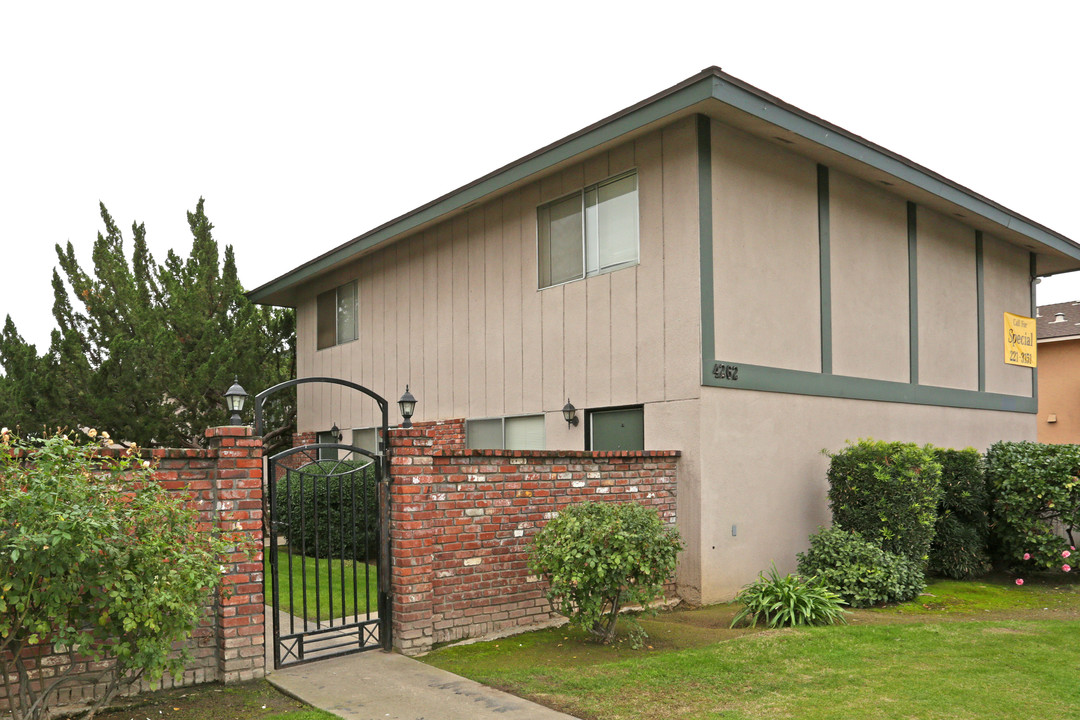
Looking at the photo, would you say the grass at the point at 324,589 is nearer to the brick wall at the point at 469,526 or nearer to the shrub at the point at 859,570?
the brick wall at the point at 469,526

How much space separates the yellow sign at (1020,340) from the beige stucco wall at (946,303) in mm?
1308

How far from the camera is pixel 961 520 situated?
1076 cm

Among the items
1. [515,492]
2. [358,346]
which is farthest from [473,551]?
[358,346]


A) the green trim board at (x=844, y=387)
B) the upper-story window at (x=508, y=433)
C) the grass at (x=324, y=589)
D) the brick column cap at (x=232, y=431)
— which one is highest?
the green trim board at (x=844, y=387)

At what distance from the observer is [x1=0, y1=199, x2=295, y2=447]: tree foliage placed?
50.1 ft

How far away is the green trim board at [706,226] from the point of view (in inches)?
360

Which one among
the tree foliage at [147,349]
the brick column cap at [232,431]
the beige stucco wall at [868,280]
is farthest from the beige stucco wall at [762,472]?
the tree foliage at [147,349]

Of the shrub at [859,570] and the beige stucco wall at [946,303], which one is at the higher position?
the beige stucco wall at [946,303]

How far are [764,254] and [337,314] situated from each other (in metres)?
9.06

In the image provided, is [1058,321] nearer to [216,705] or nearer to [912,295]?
[912,295]

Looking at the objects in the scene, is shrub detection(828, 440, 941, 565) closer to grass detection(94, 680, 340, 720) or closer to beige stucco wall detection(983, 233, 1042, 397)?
beige stucco wall detection(983, 233, 1042, 397)

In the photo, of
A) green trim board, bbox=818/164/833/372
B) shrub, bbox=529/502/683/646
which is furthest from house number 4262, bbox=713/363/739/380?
shrub, bbox=529/502/683/646

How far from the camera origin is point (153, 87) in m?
13.8

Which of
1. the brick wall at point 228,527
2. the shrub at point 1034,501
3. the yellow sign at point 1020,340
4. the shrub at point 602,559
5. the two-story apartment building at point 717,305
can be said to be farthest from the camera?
the yellow sign at point 1020,340
